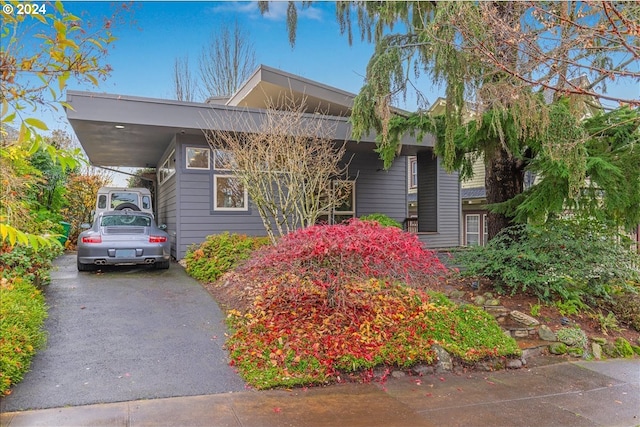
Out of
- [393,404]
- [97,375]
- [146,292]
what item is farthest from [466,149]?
[97,375]

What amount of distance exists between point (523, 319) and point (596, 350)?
96 cm

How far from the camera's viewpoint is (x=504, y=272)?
6.70 m

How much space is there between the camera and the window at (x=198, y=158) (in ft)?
33.1

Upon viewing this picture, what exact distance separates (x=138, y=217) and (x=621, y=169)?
8575 millimetres

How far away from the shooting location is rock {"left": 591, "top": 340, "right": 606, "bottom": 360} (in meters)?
5.55

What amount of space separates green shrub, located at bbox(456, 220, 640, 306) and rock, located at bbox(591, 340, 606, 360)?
831 millimetres

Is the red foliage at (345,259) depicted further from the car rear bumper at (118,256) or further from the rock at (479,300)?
the car rear bumper at (118,256)

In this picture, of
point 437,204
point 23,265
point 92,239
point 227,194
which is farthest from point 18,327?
point 437,204

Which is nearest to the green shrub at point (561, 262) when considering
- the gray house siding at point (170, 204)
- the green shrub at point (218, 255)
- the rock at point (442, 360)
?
the rock at point (442, 360)

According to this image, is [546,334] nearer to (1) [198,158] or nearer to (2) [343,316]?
(2) [343,316]

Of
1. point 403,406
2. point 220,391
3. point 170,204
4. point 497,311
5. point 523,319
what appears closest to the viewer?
point 403,406

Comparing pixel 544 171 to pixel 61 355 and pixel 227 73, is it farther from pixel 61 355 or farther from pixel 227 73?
pixel 227 73

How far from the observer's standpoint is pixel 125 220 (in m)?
8.50

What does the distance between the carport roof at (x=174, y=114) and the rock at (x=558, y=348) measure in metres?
5.97
